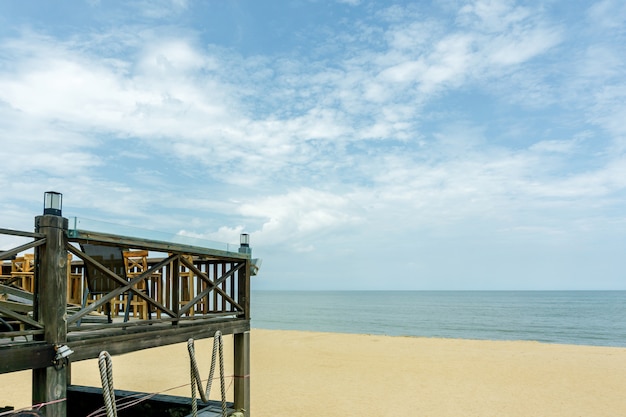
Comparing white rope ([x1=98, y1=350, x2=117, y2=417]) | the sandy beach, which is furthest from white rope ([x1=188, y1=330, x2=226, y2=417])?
the sandy beach

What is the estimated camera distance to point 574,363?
61.5ft

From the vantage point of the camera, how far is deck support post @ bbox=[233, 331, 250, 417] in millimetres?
6676

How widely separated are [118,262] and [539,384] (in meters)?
13.5

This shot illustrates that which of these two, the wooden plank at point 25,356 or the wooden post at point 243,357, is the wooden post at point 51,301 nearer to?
the wooden plank at point 25,356

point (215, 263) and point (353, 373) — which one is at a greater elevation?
point (215, 263)

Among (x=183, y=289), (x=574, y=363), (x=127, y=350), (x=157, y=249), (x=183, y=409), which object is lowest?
(x=574, y=363)

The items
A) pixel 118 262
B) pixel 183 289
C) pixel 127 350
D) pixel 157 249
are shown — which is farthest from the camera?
pixel 183 289

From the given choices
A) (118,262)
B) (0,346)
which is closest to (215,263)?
(118,262)

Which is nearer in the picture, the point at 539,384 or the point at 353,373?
the point at 539,384

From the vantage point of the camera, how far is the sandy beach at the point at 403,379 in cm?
1205

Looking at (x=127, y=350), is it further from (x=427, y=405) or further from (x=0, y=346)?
(x=427, y=405)

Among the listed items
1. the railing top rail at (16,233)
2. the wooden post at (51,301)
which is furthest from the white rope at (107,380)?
the railing top rail at (16,233)

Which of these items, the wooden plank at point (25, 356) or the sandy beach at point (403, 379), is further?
the sandy beach at point (403, 379)

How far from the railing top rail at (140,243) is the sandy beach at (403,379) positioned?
645cm
